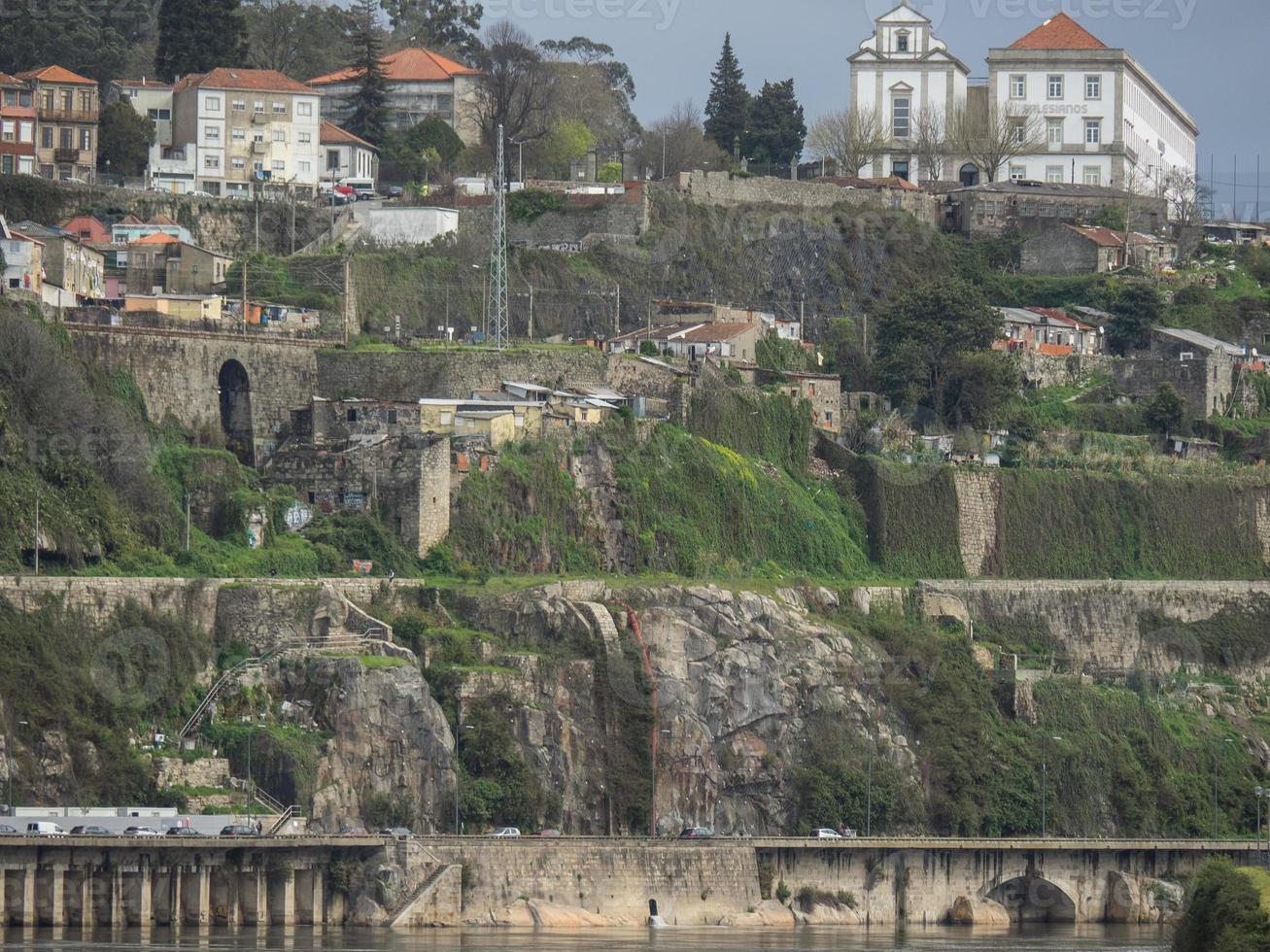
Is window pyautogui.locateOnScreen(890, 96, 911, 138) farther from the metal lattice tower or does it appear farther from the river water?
the river water

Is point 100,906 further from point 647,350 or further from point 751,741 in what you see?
point 647,350

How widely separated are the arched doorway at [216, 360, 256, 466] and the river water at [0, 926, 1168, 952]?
2406 centimetres

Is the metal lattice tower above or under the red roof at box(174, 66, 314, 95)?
under

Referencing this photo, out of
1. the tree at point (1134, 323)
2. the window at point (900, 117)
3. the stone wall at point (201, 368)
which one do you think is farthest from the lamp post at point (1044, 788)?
the window at point (900, 117)

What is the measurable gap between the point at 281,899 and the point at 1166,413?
50237mm

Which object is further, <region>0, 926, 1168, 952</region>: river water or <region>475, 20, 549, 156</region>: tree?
<region>475, 20, 549, 156</region>: tree

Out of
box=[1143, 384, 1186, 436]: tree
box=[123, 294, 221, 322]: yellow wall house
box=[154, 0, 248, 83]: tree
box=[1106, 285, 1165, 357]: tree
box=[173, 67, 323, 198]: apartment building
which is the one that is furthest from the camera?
box=[1106, 285, 1165, 357]: tree

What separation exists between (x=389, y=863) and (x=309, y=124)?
46945 millimetres

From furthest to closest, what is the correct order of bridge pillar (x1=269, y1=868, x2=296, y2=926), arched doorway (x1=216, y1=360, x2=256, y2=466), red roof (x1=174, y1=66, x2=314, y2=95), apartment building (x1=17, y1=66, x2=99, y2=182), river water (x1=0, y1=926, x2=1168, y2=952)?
red roof (x1=174, y1=66, x2=314, y2=95)
apartment building (x1=17, y1=66, x2=99, y2=182)
arched doorway (x1=216, y1=360, x2=256, y2=466)
bridge pillar (x1=269, y1=868, x2=296, y2=926)
river water (x1=0, y1=926, x2=1168, y2=952)

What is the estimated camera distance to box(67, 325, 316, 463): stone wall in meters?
104

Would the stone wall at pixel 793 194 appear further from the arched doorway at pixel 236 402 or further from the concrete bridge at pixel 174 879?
the concrete bridge at pixel 174 879

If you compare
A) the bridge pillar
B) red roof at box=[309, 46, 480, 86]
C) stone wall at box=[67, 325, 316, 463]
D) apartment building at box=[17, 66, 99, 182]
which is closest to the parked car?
the bridge pillar

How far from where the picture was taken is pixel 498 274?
11125 cm

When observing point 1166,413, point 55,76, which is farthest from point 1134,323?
point 55,76
